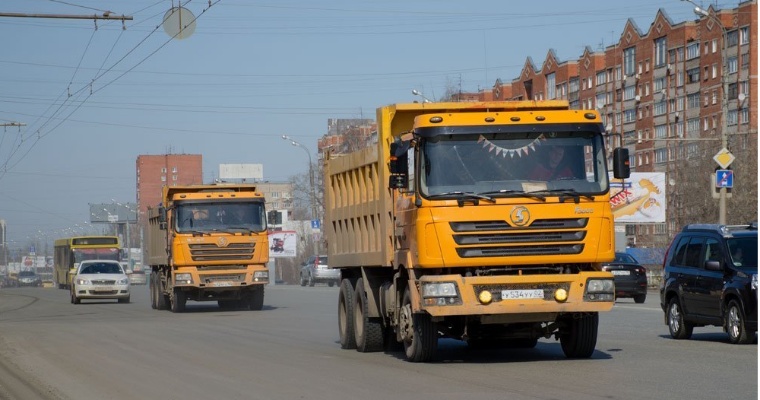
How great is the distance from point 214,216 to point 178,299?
9.38 feet

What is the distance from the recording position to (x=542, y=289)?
1525cm

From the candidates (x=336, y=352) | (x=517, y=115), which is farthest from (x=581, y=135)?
(x=336, y=352)

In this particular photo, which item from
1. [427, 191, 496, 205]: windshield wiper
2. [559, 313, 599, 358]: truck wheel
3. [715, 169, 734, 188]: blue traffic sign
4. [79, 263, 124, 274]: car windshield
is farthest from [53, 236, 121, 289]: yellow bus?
[427, 191, 496, 205]: windshield wiper

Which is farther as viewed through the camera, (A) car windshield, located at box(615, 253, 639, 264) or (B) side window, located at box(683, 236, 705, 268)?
(A) car windshield, located at box(615, 253, 639, 264)

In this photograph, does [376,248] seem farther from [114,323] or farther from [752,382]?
[114,323]

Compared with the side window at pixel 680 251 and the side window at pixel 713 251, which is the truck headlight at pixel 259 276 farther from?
the side window at pixel 713 251

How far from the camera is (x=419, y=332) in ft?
52.6

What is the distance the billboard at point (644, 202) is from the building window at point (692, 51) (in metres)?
41.5

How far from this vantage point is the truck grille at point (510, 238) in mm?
15164

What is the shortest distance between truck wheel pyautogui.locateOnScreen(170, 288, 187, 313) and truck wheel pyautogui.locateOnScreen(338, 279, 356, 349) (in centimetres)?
1608

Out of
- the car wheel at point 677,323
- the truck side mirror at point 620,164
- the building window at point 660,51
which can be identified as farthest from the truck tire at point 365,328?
the building window at point 660,51

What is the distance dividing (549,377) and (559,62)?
113709 mm

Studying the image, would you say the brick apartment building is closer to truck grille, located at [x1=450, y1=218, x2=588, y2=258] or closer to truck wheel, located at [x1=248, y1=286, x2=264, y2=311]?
truck wheel, located at [x1=248, y1=286, x2=264, y2=311]

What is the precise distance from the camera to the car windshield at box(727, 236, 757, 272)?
1922 cm
